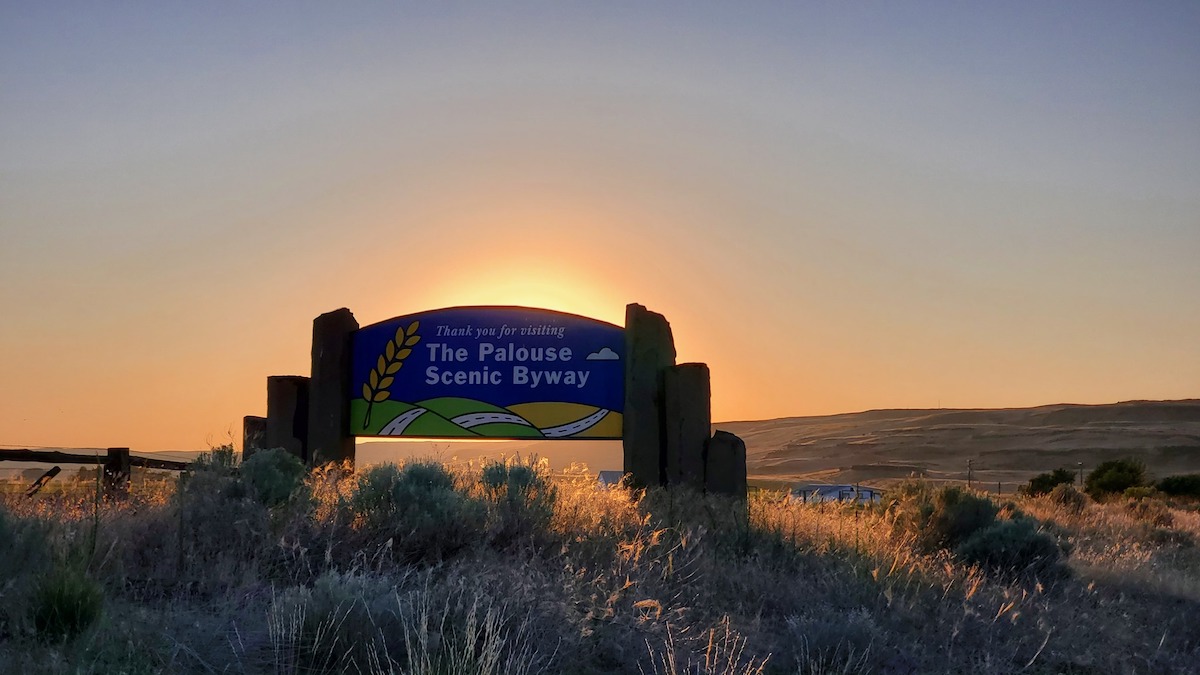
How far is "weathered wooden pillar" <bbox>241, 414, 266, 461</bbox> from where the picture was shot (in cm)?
1427

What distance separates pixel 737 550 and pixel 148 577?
5392 mm

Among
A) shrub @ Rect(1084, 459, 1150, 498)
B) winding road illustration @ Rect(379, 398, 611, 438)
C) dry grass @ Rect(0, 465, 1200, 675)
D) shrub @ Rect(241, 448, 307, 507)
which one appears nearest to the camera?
dry grass @ Rect(0, 465, 1200, 675)

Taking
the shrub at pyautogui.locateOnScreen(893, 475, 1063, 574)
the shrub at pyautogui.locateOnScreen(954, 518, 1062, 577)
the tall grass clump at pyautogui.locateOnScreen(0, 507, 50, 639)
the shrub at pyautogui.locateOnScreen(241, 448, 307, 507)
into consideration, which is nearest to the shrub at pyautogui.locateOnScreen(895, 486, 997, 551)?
the shrub at pyautogui.locateOnScreen(893, 475, 1063, 574)

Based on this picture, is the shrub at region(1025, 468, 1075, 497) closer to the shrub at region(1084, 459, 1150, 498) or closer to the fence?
the shrub at region(1084, 459, 1150, 498)

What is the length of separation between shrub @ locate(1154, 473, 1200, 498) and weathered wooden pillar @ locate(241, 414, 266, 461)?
28525 mm

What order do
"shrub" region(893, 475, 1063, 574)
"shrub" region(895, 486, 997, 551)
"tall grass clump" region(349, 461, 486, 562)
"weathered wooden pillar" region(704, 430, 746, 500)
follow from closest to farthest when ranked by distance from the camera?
"tall grass clump" region(349, 461, 486, 562) < "shrub" region(893, 475, 1063, 574) < "shrub" region(895, 486, 997, 551) < "weathered wooden pillar" region(704, 430, 746, 500)

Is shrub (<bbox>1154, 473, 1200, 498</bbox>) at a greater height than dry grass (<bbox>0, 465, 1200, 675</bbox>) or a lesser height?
lesser

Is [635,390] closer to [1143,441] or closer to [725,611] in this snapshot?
[725,611]

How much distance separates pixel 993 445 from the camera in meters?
84.1

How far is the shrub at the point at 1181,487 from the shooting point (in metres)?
32.8

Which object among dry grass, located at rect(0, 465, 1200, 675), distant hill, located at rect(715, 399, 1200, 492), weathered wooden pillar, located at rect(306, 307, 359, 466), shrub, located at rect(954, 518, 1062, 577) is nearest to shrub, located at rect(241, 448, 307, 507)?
dry grass, located at rect(0, 465, 1200, 675)

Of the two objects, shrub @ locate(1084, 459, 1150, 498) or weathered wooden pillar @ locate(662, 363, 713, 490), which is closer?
weathered wooden pillar @ locate(662, 363, 713, 490)

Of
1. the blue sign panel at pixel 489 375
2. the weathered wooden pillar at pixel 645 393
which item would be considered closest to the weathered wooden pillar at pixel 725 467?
the weathered wooden pillar at pixel 645 393

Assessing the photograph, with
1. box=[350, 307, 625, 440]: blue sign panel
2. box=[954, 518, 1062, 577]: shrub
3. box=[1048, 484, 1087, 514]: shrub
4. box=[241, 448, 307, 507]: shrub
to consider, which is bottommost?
box=[1048, 484, 1087, 514]: shrub
